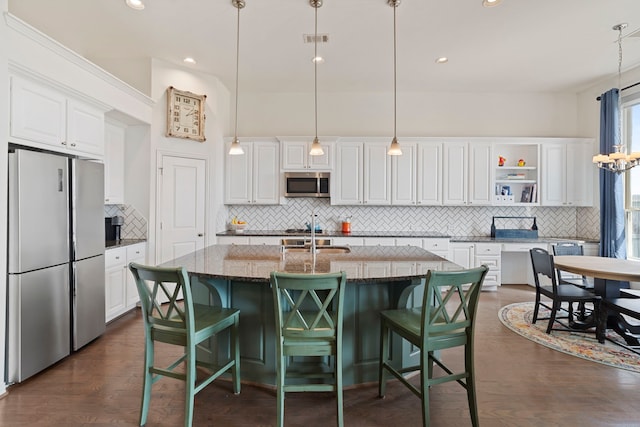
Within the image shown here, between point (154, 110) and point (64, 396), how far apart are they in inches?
133

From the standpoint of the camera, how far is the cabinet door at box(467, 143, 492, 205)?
5.39 metres

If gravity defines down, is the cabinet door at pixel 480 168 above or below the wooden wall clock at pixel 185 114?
below

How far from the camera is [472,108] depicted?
5.70 meters

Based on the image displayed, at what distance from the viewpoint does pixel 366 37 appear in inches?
149

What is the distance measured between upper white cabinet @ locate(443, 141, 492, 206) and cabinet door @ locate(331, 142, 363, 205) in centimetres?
139

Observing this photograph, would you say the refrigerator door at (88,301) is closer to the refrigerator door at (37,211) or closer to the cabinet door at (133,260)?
the refrigerator door at (37,211)

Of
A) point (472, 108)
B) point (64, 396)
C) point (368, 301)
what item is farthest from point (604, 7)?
point (64, 396)

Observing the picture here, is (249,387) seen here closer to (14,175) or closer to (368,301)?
(368,301)

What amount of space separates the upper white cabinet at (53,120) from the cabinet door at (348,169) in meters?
3.20

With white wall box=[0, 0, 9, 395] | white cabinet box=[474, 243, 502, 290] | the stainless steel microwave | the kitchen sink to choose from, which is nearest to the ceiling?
white wall box=[0, 0, 9, 395]

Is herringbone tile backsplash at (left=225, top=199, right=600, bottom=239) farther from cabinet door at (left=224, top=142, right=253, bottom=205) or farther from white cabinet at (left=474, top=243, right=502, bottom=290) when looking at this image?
white cabinet at (left=474, top=243, right=502, bottom=290)

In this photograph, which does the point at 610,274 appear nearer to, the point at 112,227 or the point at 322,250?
the point at 322,250

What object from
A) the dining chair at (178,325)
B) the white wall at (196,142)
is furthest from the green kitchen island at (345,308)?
the white wall at (196,142)

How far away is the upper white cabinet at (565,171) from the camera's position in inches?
211
